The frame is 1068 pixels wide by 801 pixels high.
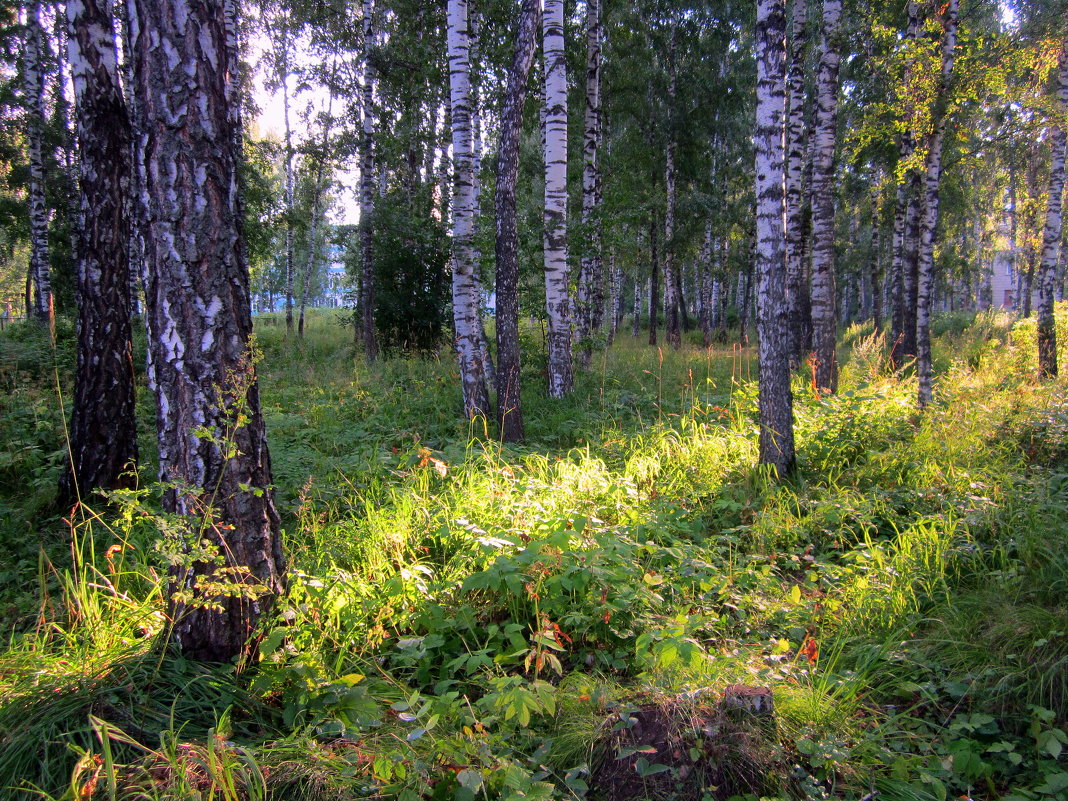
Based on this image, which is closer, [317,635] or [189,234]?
[189,234]

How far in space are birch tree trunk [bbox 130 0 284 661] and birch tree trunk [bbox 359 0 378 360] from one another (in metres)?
10.6

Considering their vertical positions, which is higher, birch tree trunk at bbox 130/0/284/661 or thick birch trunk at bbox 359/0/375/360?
thick birch trunk at bbox 359/0/375/360

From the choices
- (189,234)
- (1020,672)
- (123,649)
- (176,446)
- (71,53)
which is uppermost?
(71,53)

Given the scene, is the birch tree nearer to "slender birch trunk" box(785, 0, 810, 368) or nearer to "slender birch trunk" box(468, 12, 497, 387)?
"slender birch trunk" box(468, 12, 497, 387)

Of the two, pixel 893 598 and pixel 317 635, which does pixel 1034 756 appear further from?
pixel 317 635

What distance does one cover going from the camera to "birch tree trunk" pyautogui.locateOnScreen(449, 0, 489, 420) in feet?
24.7

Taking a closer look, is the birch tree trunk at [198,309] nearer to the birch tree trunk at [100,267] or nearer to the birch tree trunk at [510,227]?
the birch tree trunk at [100,267]

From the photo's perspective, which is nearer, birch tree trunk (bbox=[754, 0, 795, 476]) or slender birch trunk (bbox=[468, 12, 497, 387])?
birch tree trunk (bbox=[754, 0, 795, 476])

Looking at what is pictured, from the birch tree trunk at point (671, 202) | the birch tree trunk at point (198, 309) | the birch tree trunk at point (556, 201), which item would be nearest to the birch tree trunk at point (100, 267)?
the birch tree trunk at point (198, 309)

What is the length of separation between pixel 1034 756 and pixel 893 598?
3.51 ft

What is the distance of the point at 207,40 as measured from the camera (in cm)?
264

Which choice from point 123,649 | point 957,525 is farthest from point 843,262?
point 123,649

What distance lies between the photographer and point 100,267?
5.04 m

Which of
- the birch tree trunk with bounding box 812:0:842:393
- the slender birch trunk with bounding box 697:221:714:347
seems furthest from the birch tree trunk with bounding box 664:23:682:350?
the birch tree trunk with bounding box 812:0:842:393
